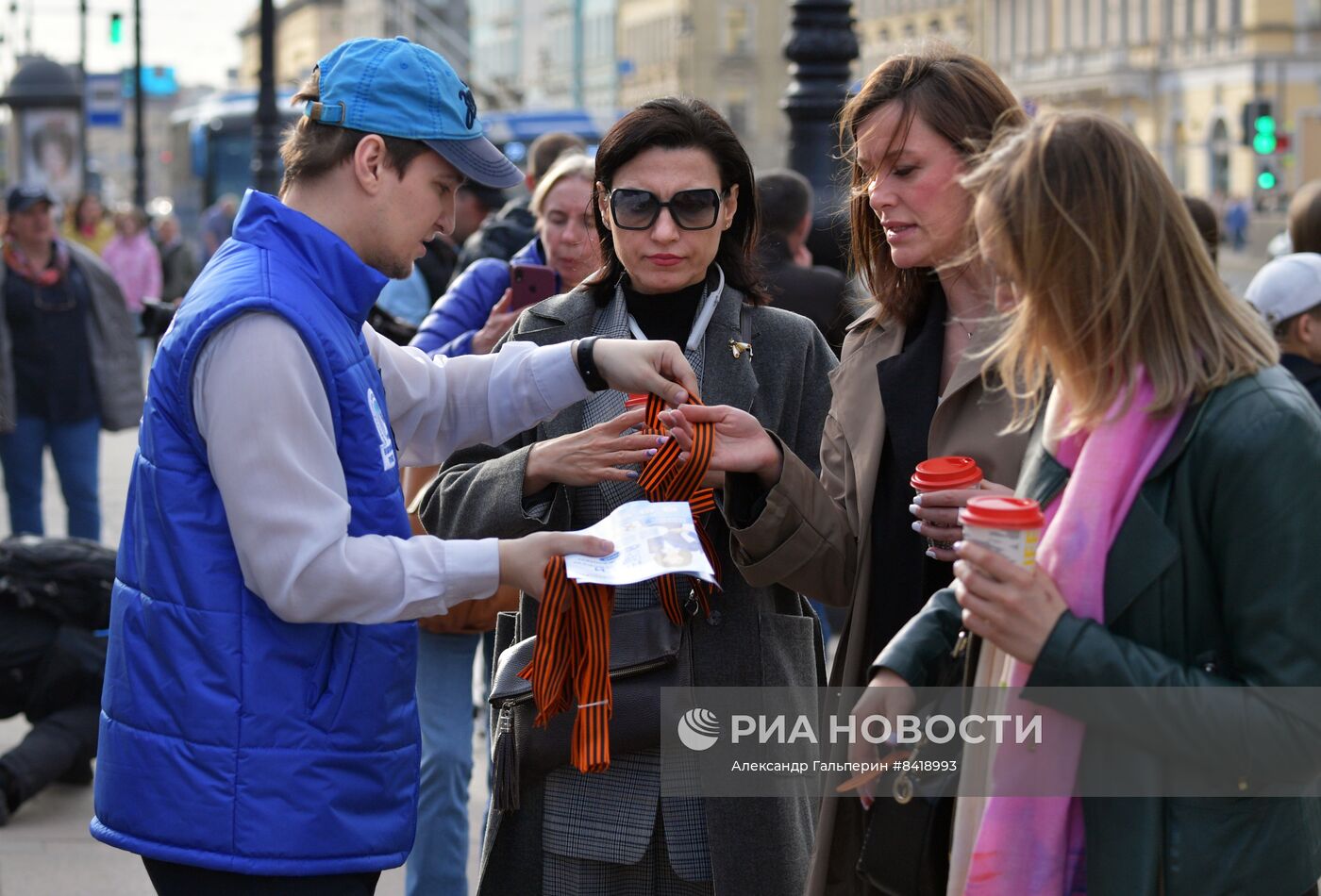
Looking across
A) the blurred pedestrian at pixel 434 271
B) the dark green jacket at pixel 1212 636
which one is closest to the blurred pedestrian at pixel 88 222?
the blurred pedestrian at pixel 434 271

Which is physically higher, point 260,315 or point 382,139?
point 382,139

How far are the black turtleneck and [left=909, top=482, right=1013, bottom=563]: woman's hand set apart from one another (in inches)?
37.2

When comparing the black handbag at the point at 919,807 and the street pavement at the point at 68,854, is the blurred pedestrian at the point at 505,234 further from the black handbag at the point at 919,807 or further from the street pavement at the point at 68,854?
the black handbag at the point at 919,807

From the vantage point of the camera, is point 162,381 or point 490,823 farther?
point 490,823

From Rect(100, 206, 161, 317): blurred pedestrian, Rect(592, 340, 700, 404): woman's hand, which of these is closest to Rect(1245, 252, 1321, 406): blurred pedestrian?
Rect(592, 340, 700, 404): woman's hand

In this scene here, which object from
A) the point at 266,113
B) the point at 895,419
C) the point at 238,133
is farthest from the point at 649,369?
the point at 238,133

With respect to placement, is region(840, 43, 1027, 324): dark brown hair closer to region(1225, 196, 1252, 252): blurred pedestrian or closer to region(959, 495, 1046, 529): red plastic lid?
region(959, 495, 1046, 529): red plastic lid

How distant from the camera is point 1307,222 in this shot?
6273 millimetres

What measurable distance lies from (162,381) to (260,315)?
210mm

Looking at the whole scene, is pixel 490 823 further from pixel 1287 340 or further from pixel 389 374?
pixel 1287 340

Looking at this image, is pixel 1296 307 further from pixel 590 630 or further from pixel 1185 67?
pixel 1185 67

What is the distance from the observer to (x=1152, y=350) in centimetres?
241

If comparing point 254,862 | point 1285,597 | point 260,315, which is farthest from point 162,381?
point 1285,597

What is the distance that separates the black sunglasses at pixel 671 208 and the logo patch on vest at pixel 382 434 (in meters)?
0.88
